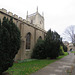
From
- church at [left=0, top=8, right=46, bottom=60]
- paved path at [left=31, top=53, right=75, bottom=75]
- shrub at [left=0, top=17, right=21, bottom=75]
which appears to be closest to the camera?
shrub at [left=0, top=17, right=21, bottom=75]

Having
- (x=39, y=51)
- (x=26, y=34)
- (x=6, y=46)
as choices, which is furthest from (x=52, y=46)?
(x=6, y=46)

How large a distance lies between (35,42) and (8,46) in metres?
14.5

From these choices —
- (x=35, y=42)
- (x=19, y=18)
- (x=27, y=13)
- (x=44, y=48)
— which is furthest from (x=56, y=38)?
(x=27, y=13)

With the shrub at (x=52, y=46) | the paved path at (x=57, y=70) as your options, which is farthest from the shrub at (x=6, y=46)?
the shrub at (x=52, y=46)

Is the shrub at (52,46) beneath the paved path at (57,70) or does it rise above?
above

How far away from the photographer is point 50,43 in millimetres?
17312

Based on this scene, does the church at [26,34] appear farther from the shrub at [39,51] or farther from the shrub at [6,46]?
the shrub at [6,46]

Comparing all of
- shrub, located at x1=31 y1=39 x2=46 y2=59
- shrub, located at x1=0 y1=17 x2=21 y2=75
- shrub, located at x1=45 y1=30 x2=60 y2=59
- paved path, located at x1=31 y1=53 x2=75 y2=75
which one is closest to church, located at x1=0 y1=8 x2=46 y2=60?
shrub, located at x1=31 y1=39 x2=46 y2=59

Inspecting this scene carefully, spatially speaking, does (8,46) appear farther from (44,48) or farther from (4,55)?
(44,48)

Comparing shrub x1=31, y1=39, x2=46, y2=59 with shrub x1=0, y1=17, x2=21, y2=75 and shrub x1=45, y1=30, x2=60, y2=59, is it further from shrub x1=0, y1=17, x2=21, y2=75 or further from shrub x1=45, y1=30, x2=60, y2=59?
shrub x1=0, y1=17, x2=21, y2=75

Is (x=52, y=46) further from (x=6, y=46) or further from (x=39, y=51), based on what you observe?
(x=6, y=46)

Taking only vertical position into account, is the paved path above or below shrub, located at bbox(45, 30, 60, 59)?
below

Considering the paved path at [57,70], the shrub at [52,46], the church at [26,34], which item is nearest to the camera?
the paved path at [57,70]

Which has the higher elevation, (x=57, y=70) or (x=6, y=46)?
(x=6, y=46)
